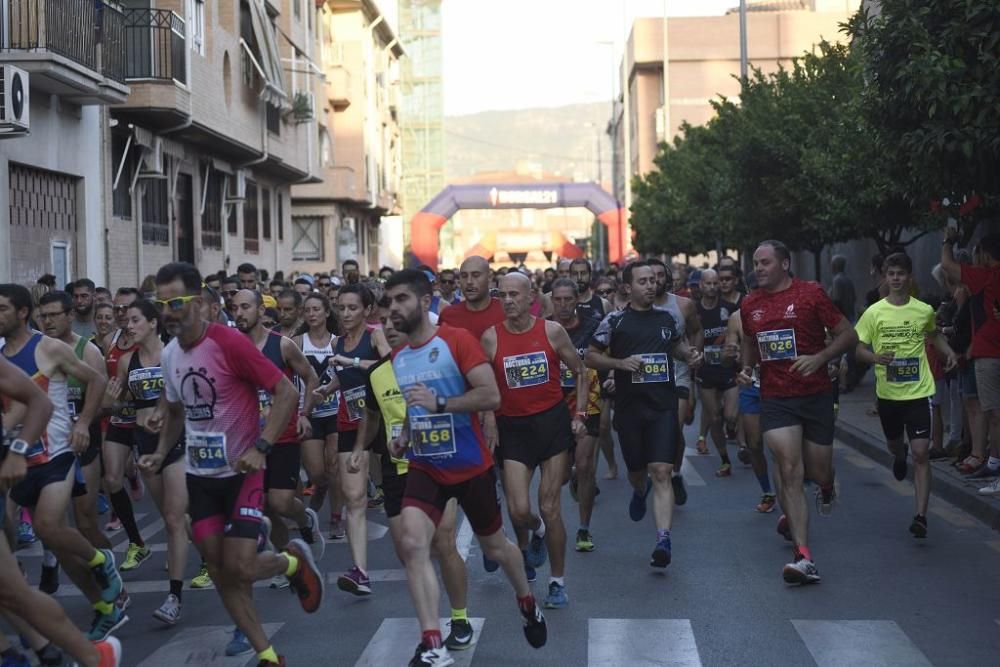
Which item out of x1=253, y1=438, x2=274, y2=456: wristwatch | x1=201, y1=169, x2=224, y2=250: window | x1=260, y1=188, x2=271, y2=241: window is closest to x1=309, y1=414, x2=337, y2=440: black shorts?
x1=253, y1=438, x2=274, y2=456: wristwatch

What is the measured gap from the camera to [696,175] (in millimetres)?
41344

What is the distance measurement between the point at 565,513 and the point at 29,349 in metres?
4.98

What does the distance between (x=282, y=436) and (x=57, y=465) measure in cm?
169

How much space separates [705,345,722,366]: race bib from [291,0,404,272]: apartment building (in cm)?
2798

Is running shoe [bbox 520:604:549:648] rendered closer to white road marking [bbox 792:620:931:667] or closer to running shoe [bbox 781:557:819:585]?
white road marking [bbox 792:620:931:667]

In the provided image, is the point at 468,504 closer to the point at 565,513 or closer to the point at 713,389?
the point at 565,513

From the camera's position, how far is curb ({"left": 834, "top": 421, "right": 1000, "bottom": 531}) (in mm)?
10633

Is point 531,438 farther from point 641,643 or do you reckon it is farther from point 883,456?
point 883,456

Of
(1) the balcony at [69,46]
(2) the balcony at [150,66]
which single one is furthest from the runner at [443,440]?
(2) the balcony at [150,66]

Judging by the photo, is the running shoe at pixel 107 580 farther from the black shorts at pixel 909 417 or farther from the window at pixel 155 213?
the window at pixel 155 213

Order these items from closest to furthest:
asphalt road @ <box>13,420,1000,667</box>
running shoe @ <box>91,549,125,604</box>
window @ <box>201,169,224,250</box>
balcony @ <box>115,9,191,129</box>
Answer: asphalt road @ <box>13,420,1000,667</box>, running shoe @ <box>91,549,125,604</box>, balcony @ <box>115,9,191,129</box>, window @ <box>201,169,224,250</box>

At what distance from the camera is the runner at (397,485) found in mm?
7043

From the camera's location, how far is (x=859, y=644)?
7.04m

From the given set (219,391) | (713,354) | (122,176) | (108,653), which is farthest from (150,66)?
(108,653)
